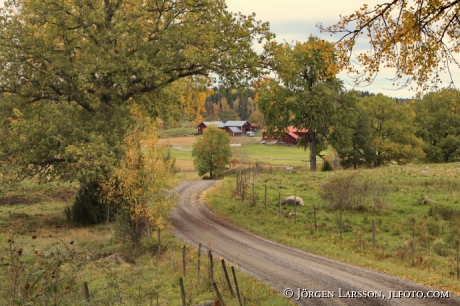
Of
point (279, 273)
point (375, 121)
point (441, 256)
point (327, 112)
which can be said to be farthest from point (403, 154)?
point (279, 273)

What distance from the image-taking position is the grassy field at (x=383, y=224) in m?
15.5

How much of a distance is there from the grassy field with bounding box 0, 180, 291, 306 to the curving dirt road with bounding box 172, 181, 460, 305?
2.92ft

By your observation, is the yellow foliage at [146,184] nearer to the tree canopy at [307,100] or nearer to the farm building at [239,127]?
the tree canopy at [307,100]

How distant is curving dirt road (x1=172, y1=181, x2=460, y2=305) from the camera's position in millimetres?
11469

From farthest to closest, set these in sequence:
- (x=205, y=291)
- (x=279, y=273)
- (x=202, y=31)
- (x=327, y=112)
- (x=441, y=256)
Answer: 1. (x=327, y=112)
2. (x=202, y=31)
3. (x=441, y=256)
4. (x=279, y=273)
5. (x=205, y=291)

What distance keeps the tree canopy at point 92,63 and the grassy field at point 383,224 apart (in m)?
8.31

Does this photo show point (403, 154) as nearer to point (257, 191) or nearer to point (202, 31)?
point (257, 191)

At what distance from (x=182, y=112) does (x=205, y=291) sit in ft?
58.7

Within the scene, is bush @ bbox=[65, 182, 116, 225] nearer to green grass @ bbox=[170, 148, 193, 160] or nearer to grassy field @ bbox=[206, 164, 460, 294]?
grassy field @ bbox=[206, 164, 460, 294]

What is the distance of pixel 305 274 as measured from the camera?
14039 millimetres

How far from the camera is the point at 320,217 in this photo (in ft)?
72.2

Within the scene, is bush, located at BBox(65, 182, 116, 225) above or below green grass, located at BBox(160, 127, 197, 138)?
below

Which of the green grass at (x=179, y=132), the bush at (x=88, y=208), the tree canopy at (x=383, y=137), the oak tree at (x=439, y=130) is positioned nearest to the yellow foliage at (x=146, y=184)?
the bush at (x=88, y=208)

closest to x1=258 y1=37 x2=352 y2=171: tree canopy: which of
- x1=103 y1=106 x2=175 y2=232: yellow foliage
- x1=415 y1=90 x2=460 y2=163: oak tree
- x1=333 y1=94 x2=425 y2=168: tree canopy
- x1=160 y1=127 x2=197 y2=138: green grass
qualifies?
x1=333 y1=94 x2=425 y2=168: tree canopy
